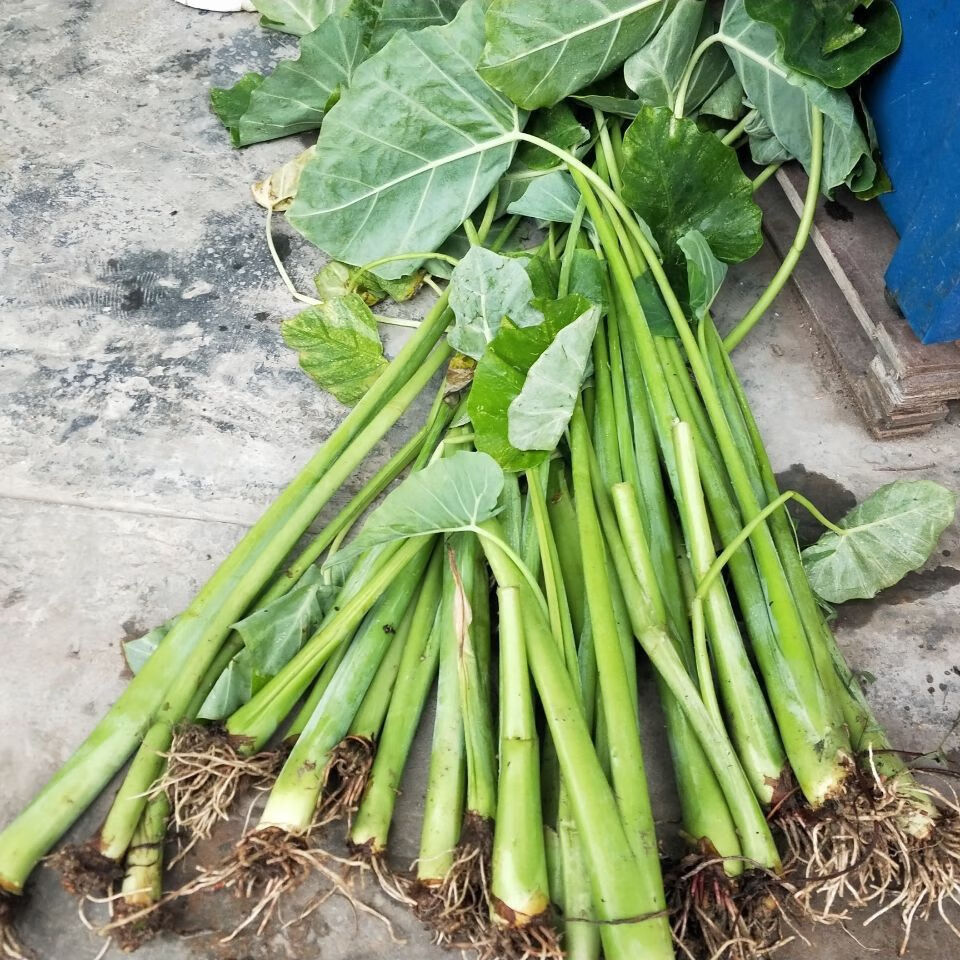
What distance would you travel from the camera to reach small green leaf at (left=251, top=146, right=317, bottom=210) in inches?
93.4

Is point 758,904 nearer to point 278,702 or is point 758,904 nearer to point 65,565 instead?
point 278,702

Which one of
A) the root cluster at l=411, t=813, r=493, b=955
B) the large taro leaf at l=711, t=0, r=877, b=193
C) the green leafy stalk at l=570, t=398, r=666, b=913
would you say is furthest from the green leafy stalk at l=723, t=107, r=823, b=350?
the root cluster at l=411, t=813, r=493, b=955

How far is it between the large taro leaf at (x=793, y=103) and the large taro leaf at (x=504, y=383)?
769 mm

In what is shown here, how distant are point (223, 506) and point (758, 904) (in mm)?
1301

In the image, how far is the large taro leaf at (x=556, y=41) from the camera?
1888mm

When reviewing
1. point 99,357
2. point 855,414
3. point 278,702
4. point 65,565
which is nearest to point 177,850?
point 278,702

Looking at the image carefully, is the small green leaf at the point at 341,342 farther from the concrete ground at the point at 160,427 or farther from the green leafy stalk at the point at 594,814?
the green leafy stalk at the point at 594,814

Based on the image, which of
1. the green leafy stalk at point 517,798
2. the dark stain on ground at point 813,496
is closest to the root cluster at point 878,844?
the green leafy stalk at point 517,798

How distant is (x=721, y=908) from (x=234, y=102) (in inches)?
98.3

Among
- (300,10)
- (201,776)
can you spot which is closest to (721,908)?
(201,776)

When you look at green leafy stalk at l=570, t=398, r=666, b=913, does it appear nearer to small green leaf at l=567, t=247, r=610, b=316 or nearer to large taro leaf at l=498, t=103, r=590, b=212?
small green leaf at l=567, t=247, r=610, b=316

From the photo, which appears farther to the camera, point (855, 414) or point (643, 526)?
point (855, 414)

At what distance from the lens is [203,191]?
2.48 metres

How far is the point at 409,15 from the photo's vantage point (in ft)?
7.62
